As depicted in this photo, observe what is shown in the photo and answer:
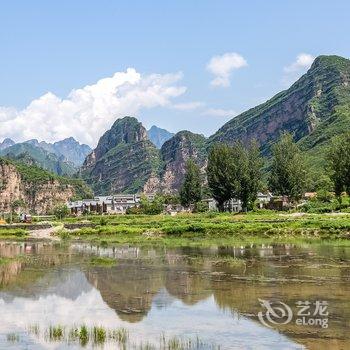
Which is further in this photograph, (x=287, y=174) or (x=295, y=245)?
(x=287, y=174)

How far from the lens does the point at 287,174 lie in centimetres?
10400

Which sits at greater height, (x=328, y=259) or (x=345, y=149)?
(x=345, y=149)

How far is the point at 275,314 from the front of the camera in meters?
23.7

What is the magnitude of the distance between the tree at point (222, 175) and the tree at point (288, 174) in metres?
8.29

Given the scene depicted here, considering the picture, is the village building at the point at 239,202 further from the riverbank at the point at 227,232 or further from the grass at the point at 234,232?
the grass at the point at 234,232

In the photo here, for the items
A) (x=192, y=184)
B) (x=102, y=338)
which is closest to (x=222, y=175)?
(x=192, y=184)

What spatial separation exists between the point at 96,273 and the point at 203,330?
19.2 meters

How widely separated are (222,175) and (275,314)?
80187 millimetres

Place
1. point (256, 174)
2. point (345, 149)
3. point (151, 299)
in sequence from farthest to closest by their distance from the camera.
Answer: point (256, 174), point (345, 149), point (151, 299)

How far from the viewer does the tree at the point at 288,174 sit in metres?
104

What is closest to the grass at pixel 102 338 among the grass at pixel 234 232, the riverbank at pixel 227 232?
the riverbank at pixel 227 232

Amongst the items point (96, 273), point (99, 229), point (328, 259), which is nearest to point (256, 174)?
point (99, 229)

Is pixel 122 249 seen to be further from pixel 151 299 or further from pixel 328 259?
pixel 151 299

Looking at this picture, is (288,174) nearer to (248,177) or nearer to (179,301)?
(248,177)
